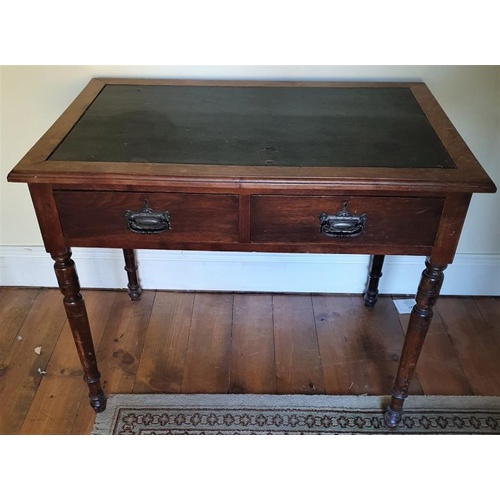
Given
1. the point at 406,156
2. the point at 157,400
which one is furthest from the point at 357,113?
the point at 157,400

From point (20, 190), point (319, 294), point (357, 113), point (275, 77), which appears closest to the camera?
point (357, 113)

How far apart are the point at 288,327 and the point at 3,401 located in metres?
0.95

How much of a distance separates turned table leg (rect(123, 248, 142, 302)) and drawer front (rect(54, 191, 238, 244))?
2.05 ft

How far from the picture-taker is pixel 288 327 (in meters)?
1.86

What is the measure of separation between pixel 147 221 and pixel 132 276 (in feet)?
2.52


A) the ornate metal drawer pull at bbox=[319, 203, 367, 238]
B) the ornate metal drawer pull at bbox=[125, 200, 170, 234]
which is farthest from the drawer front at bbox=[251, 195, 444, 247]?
the ornate metal drawer pull at bbox=[125, 200, 170, 234]

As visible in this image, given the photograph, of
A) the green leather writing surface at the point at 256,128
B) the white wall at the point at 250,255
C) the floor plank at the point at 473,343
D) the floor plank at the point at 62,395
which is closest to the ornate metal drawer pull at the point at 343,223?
the green leather writing surface at the point at 256,128

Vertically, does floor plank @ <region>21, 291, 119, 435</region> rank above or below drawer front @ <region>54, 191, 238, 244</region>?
below

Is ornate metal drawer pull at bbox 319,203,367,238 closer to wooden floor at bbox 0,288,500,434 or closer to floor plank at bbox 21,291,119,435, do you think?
wooden floor at bbox 0,288,500,434

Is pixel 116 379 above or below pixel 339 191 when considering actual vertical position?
below

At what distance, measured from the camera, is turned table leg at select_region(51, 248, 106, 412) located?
4.20 ft

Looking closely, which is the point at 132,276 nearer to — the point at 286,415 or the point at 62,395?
the point at 62,395

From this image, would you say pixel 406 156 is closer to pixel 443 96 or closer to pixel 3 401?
pixel 443 96

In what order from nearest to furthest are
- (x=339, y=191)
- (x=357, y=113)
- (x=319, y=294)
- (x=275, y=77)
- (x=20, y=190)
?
(x=339, y=191), (x=357, y=113), (x=275, y=77), (x=20, y=190), (x=319, y=294)
